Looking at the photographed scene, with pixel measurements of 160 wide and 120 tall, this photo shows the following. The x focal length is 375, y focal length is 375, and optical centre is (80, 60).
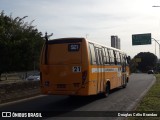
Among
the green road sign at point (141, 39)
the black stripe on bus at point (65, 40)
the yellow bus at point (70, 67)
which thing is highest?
the green road sign at point (141, 39)

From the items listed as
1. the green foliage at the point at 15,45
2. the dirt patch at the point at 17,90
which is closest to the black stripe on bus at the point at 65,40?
the dirt patch at the point at 17,90

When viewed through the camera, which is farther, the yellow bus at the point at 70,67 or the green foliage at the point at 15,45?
the green foliage at the point at 15,45

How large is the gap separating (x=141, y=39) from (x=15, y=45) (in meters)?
21.1

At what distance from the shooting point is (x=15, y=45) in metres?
37.0

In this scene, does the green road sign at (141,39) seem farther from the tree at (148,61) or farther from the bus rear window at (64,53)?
the tree at (148,61)

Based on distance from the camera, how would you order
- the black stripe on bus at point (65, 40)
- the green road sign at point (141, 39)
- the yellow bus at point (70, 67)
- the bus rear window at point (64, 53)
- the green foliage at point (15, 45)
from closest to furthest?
1. the yellow bus at point (70, 67)
2. the bus rear window at point (64, 53)
3. the black stripe on bus at point (65, 40)
4. the green foliage at point (15, 45)
5. the green road sign at point (141, 39)

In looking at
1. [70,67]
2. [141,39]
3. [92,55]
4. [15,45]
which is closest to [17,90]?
[70,67]

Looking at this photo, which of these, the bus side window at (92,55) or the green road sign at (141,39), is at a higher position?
the green road sign at (141,39)

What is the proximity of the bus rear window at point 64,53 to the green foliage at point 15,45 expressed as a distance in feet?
64.4

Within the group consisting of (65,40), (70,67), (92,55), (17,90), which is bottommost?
(17,90)

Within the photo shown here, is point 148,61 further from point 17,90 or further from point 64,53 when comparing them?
point 64,53

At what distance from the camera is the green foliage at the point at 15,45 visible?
37031 millimetres

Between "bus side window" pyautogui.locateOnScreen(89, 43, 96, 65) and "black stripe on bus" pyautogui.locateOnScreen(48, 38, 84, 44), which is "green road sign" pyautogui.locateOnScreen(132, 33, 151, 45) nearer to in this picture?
"bus side window" pyautogui.locateOnScreen(89, 43, 96, 65)

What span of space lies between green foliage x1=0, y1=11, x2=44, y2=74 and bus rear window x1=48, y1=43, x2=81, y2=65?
1963 centimetres
